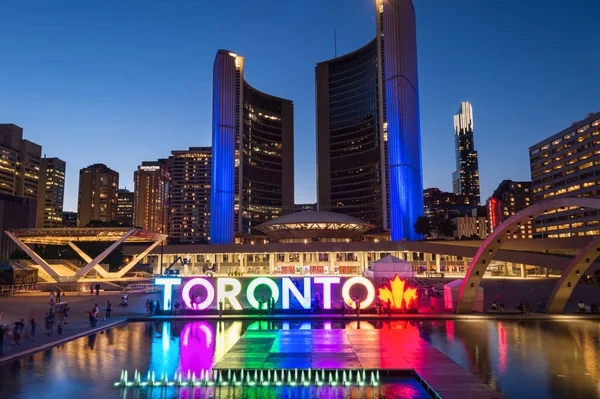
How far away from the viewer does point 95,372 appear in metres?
16.7

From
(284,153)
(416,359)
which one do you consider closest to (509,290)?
(416,359)

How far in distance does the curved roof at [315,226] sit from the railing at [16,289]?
6671 cm

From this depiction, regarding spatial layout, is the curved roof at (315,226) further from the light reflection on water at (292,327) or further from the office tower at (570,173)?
the light reflection on water at (292,327)

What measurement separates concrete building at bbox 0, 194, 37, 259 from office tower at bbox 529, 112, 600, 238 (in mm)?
165894

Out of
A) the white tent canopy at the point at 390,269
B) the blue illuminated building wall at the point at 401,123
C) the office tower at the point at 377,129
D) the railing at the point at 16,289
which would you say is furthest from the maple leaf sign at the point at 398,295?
the office tower at the point at 377,129

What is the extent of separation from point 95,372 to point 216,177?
122241 mm

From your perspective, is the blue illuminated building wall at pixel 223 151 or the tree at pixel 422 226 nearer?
the tree at pixel 422 226

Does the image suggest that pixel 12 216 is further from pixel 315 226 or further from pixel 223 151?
pixel 315 226

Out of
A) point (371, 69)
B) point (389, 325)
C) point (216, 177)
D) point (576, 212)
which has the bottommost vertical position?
point (389, 325)

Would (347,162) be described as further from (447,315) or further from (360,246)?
(447,315)

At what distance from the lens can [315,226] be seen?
113 meters

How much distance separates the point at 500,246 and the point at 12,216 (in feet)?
454

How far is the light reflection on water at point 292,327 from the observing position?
14352 mm

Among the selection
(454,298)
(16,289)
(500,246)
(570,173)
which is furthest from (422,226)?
(16,289)
